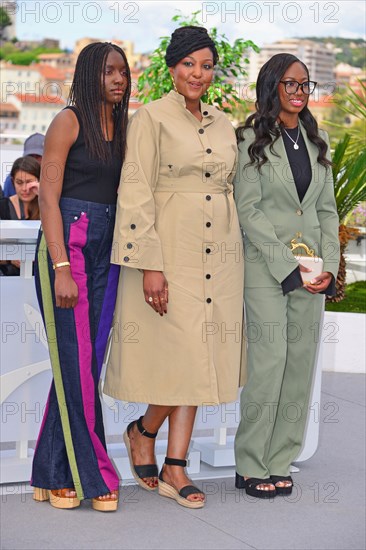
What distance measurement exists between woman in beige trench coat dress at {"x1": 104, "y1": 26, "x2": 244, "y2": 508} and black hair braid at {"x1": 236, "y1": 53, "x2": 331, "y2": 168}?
13 cm

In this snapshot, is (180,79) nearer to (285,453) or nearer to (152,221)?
(152,221)

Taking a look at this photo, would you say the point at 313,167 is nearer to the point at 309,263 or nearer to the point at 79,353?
the point at 309,263

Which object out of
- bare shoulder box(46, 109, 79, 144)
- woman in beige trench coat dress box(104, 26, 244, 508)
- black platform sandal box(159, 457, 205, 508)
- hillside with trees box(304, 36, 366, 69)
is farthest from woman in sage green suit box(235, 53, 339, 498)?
hillside with trees box(304, 36, 366, 69)

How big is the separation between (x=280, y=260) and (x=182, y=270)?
0.39 m

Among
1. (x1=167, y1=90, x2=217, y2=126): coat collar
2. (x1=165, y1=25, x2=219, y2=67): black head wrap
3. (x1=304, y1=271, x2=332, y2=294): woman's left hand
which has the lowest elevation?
(x1=304, y1=271, x2=332, y2=294): woman's left hand

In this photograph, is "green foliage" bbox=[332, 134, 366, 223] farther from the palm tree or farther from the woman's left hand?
the woman's left hand

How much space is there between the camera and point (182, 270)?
13.3ft

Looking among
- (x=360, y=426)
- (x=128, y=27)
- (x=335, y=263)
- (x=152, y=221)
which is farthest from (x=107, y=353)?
(x=128, y=27)

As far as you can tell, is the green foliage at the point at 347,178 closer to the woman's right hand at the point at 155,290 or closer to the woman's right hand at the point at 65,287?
the woman's right hand at the point at 155,290

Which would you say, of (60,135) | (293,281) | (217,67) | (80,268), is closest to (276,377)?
(293,281)

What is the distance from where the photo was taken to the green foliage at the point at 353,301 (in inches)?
358

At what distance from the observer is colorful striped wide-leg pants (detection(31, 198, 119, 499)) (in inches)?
155

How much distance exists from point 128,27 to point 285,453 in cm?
12065

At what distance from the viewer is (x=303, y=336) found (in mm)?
4348
